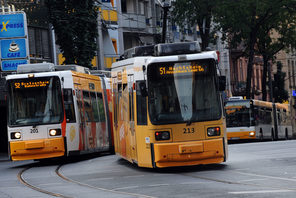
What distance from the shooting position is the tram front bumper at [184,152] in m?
17.7

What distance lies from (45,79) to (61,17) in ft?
52.7

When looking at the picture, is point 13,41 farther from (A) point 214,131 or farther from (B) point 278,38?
(B) point 278,38

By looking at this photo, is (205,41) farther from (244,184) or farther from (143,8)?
(244,184)

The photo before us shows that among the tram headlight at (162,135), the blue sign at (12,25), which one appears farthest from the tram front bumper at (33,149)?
the blue sign at (12,25)

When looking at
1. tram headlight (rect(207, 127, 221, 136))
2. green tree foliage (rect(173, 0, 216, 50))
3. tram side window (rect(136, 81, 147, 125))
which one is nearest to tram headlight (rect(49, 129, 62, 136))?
tram side window (rect(136, 81, 147, 125))

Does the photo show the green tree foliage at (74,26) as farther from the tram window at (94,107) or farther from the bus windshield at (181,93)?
the bus windshield at (181,93)

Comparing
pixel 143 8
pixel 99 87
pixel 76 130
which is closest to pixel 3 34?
pixel 99 87

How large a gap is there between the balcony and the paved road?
119 feet

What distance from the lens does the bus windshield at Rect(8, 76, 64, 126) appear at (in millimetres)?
23922

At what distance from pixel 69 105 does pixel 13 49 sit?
1587 cm

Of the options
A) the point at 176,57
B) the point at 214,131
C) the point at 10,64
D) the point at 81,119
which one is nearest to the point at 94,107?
the point at 81,119

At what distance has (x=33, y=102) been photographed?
23953 mm

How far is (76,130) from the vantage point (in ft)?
82.7

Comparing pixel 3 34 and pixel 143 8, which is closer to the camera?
pixel 3 34
